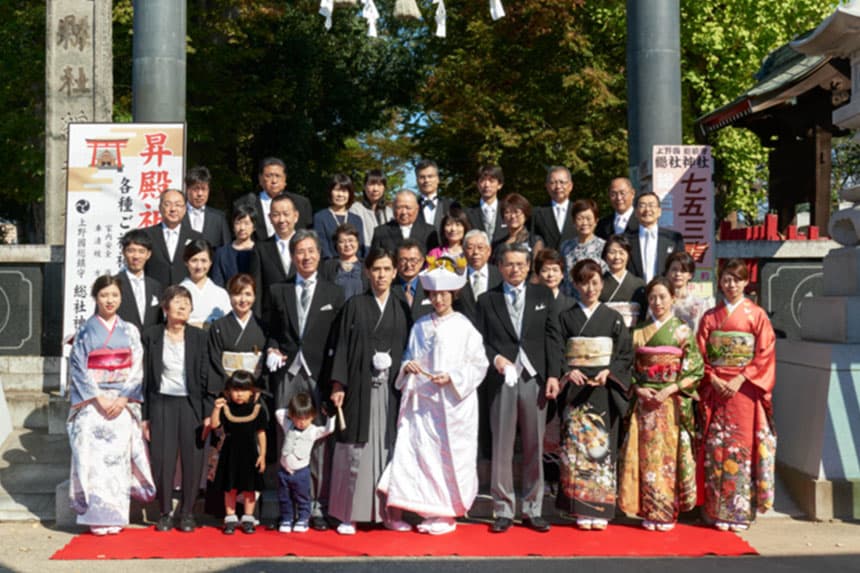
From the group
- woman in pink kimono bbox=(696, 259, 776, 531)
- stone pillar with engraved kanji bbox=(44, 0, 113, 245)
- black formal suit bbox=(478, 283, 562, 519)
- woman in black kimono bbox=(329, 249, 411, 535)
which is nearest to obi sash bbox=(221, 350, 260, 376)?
woman in black kimono bbox=(329, 249, 411, 535)

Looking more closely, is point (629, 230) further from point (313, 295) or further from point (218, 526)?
point (218, 526)

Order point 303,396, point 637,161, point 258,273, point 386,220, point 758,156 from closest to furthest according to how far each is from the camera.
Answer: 1. point 303,396
2. point 258,273
3. point 386,220
4. point 637,161
5. point 758,156

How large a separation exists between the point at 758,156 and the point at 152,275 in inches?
564

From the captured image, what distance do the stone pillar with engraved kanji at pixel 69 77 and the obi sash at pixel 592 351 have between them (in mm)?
5056

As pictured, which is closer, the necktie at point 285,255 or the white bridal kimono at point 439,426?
the white bridal kimono at point 439,426

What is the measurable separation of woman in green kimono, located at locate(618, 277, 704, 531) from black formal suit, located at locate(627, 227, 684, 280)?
0.82 meters

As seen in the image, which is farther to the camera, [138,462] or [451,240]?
[451,240]

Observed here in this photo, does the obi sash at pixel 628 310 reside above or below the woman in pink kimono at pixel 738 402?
above

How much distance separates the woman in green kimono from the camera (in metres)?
6.00

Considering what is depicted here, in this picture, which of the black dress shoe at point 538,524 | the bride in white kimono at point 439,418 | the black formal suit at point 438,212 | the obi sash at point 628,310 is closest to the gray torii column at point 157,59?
the black formal suit at point 438,212

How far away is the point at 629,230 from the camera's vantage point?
7.04 meters

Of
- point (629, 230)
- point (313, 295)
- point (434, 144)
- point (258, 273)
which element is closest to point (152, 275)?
point (258, 273)

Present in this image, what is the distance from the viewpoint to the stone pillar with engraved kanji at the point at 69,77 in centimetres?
854

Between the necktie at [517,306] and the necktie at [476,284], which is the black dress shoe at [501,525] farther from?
the necktie at [476,284]
